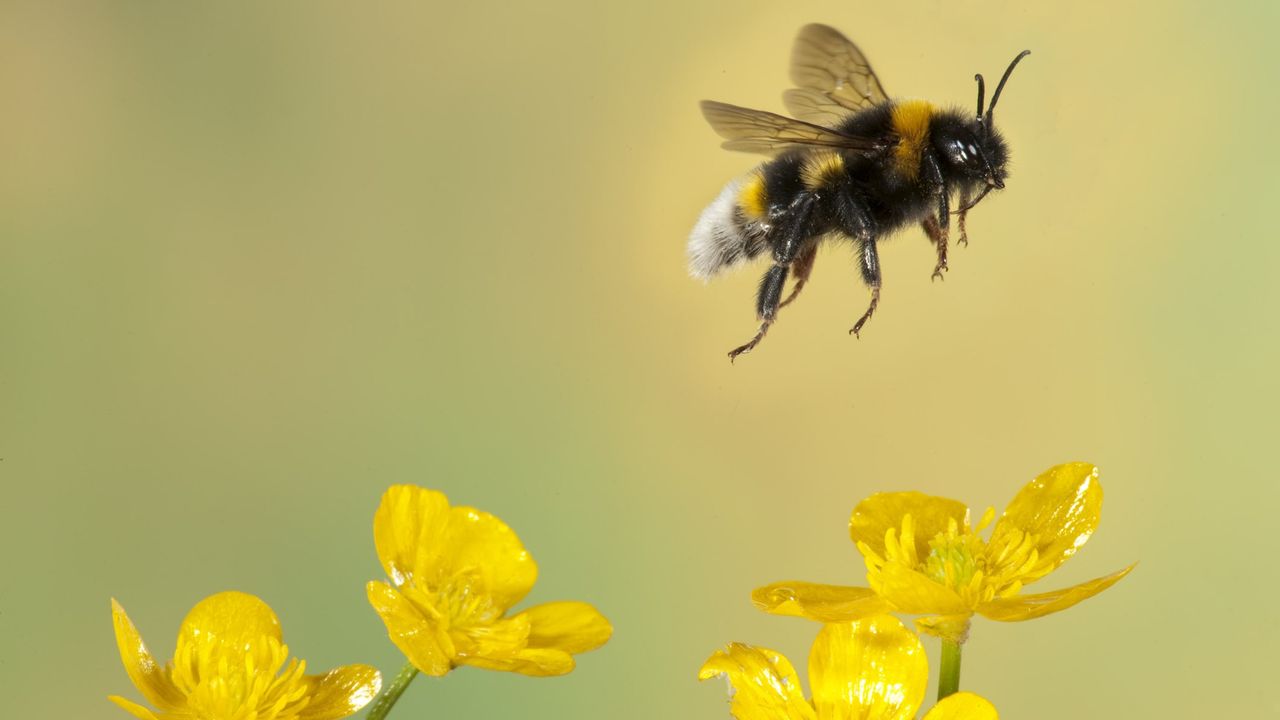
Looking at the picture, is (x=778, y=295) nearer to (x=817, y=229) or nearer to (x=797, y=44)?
(x=817, y=229)

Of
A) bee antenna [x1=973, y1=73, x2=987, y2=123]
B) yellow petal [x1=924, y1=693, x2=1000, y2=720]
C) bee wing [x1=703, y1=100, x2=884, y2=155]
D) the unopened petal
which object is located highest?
bee antenna [x1=973, y1=73, x2=987, y2=123]

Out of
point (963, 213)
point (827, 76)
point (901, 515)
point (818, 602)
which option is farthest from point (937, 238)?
point (818, 602)

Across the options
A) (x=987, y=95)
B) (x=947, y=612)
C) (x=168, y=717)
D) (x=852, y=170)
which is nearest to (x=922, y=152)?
(x=852, y=170)

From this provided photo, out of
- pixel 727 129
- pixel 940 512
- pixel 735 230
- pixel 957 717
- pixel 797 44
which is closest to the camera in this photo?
pixel 957 717

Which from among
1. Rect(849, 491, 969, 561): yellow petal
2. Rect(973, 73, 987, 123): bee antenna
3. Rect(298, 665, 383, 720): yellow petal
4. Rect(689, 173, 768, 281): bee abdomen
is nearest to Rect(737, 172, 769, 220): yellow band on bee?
Rect(689, 173, 768, 281): bee abdomen

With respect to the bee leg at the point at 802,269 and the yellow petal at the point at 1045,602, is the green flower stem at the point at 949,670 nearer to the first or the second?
the yellow petal at the point at 1045,602

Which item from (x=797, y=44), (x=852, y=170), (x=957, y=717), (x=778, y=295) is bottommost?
(x=957, y=717)

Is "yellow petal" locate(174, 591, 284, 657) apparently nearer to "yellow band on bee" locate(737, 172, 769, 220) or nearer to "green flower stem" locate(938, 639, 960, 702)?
"green flower stem" locate(938, 639, 960, 702)
